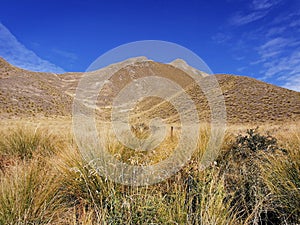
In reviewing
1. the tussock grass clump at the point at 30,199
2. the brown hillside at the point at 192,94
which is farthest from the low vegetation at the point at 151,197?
the brown hillside at the point at 192,94

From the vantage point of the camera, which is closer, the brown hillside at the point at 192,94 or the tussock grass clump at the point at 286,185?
the tussock grass clump at the point at 286,185

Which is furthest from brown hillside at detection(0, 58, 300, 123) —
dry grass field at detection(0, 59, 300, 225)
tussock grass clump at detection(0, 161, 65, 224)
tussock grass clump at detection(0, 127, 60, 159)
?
tussock grass clump at detection(0, 161, 65, 224)

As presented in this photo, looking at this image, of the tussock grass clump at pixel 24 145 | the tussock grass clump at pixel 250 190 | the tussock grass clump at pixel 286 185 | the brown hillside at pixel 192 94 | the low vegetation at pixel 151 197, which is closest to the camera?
the low vegetation at pixel 151 197

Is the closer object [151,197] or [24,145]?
[151,197]

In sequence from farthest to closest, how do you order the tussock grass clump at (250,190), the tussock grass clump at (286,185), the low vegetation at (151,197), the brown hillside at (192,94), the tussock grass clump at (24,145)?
1. the brown hillside at (192,94)
2. the tussock grass clump at (24,145)
3. the tussock grass clump at (250,190)
4. the tussock grass clump at (286,185)
5. the low vegetation at (151,197)

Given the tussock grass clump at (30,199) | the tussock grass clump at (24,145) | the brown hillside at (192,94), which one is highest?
the brown hillside at (192,94)

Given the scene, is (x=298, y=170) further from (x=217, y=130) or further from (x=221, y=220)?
(x=217, y=130)

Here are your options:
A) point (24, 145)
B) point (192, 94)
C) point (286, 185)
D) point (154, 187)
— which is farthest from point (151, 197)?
point (192, 94)

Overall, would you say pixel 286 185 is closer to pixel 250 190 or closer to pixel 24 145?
pixel 250 190

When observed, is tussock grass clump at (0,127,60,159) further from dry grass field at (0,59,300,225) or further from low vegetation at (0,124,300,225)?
low vegetation at (0,124,300,225)

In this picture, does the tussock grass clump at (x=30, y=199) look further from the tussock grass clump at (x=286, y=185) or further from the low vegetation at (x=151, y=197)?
the tussock grass clump at (x=286, y=185)

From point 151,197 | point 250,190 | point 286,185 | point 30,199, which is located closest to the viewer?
point 151,197

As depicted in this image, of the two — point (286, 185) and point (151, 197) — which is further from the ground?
point (286, 185)

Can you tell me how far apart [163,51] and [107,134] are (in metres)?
3.56
